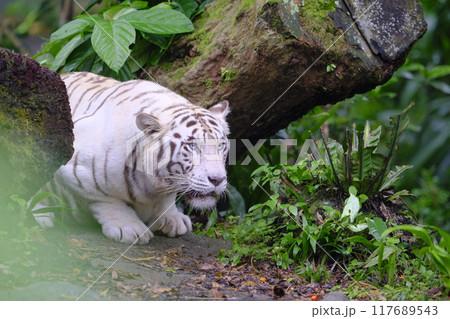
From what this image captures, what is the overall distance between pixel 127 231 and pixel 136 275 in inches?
25.7

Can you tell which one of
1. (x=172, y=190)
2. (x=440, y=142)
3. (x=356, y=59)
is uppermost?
(x=356, y=59)

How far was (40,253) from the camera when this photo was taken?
10.3ft

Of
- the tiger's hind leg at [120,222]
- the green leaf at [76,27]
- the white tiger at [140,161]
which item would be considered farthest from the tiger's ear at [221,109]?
the green leaf at [76,27]

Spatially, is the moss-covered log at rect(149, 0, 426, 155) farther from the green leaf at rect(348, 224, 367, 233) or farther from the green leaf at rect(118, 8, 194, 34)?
the green leaf at rect(348, 224, 367, 233)

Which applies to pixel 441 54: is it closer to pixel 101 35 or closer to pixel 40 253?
pixel 101 35

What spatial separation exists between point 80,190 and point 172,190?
A: 2.30 ft

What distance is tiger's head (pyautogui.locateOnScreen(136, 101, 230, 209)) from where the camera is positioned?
364 centimetres

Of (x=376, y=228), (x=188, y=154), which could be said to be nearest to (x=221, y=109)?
(x=188, y=154)

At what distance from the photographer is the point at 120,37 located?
14.6 feet

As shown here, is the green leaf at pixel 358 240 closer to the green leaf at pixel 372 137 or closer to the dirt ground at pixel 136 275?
the dirt ground at pixel 136 275

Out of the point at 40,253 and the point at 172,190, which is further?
the point at 172,190

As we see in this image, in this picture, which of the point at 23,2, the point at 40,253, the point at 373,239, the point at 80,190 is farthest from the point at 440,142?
the point at 23,2
